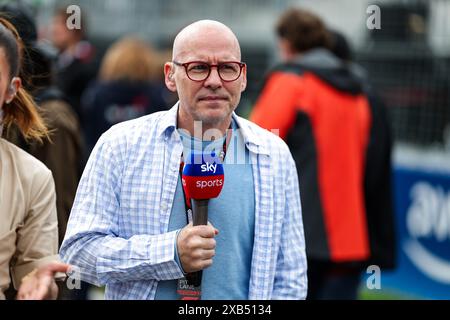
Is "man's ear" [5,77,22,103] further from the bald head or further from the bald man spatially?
the bald head

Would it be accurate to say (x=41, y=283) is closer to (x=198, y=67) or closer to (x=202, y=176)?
(x=202, y=176)

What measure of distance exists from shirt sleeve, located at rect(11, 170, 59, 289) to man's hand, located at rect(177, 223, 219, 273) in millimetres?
541

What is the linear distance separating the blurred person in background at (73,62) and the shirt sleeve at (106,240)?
6.45 metres

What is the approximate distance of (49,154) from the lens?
5.18 m

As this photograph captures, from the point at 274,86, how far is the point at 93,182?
339 cm

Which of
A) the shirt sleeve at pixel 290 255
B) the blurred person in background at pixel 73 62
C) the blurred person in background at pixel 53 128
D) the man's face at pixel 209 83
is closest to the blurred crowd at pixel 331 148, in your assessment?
the blurred person in background at pixel 53 128

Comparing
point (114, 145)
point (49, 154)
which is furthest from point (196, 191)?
point (49, 154)

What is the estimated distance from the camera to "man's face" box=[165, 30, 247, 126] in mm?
3479

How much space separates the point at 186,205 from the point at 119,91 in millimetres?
6194

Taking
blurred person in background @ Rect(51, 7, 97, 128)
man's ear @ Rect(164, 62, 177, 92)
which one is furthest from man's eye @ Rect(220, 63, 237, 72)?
blurred person in background @ Rect(51, 7, 97, 128)

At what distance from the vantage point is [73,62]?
33.6ft

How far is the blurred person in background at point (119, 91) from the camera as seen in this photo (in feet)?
31.4

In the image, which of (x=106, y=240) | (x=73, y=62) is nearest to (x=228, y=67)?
(x=106, y=240)
